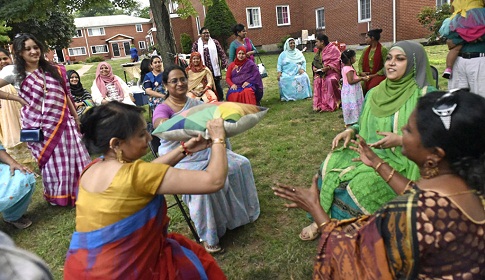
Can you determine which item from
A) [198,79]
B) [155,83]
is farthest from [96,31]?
[155,83]

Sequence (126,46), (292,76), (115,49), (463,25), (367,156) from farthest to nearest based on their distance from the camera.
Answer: (126,46)
(115,49)
(292,76)
(463,25)
(367,156)

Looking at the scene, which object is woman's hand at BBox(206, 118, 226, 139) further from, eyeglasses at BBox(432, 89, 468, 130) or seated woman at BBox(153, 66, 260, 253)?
seated woman at BBox(153, 66, 260, 253)

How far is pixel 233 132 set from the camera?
6.46 feet

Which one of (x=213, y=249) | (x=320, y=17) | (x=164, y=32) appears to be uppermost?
(x=320, y=17)

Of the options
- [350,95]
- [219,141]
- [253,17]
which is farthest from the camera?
[253,17]

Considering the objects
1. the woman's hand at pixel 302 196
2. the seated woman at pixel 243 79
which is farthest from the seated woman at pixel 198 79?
the woman's hand at pixel 302 196

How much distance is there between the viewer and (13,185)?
3600 millimetres

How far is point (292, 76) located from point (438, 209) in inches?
305

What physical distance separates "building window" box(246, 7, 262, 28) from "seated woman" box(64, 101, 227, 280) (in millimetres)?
23311

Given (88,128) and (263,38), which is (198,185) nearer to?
(88,128)

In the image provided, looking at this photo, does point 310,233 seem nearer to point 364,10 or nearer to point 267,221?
point 267,221

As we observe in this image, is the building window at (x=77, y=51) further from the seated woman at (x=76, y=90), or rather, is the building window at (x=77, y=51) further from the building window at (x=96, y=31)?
the seated woman at (x=76, y=90)

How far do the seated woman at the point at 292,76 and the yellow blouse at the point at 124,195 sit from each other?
746 cm

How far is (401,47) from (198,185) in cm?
206
